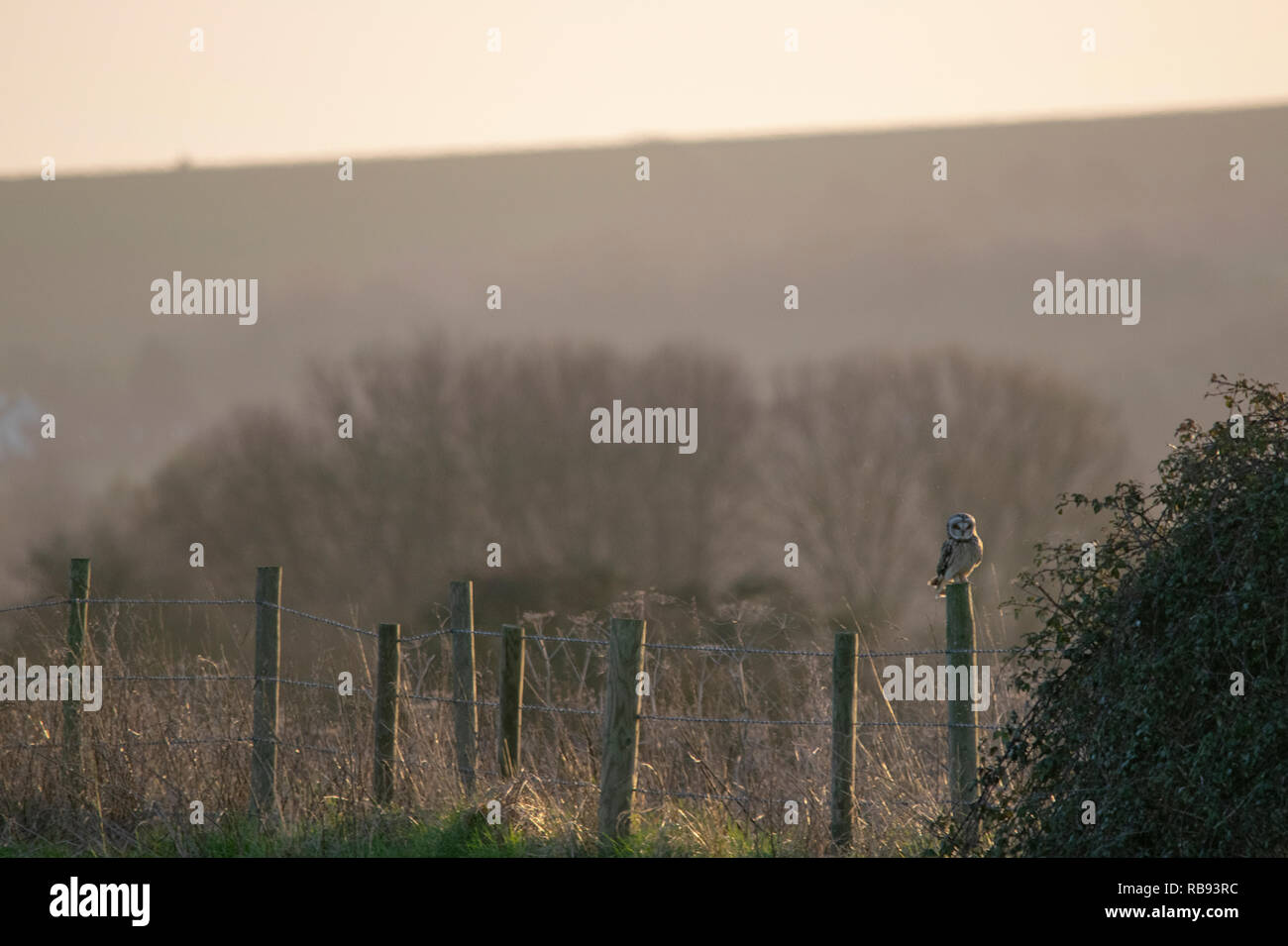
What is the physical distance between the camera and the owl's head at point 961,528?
9891 mm

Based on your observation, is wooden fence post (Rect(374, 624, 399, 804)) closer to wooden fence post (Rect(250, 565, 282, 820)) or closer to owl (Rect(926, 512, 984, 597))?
wooden fence post (Rect(250, 565, 282, 820))

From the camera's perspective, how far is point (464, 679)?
32.6 ft

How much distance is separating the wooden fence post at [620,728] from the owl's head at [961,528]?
10.5 ft

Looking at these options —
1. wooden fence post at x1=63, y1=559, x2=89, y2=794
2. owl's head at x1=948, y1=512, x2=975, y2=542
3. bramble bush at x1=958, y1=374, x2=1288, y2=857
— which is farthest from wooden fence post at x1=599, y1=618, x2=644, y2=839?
wooden fence post at x1=63, y1=559, x2=89, y2=794

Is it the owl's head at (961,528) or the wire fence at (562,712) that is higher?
the owl's head at (961,528)

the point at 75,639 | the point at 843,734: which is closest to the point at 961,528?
the point at 843,734

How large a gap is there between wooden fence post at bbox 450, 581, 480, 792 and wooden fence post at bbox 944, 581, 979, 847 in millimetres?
3224

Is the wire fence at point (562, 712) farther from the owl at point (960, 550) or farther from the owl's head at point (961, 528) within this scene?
the owl's head at point (961, 528)

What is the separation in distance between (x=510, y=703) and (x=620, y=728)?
1666mm
